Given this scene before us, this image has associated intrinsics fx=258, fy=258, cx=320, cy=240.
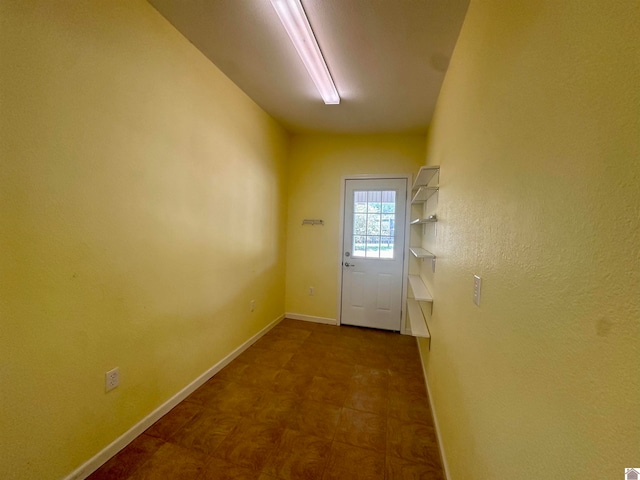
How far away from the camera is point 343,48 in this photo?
184 cm

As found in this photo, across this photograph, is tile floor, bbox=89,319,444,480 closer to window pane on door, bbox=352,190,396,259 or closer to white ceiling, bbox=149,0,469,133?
window pane on door, bbox=352,190,396,259

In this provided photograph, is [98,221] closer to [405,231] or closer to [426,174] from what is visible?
[426,174]

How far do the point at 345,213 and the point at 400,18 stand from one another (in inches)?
87.0

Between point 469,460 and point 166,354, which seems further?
point 166,354

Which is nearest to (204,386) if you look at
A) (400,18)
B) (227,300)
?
(227,300)

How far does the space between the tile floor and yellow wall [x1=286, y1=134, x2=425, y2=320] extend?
1.10 m

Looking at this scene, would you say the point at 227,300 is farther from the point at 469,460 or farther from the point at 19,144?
the point at 469,460

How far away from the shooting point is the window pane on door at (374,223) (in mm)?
3416

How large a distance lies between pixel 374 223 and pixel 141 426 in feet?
9.75

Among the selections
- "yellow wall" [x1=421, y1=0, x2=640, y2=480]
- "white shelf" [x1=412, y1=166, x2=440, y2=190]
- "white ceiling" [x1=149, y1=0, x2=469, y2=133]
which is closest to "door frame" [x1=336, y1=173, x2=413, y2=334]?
"white shelf" [x1=412, y1=166, x2=440, y2=190]

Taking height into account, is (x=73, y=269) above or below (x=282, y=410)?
above

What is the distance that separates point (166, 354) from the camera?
1.83 meters

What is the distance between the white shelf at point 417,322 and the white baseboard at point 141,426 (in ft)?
5.76

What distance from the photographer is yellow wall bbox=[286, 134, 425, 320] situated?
339 cm
